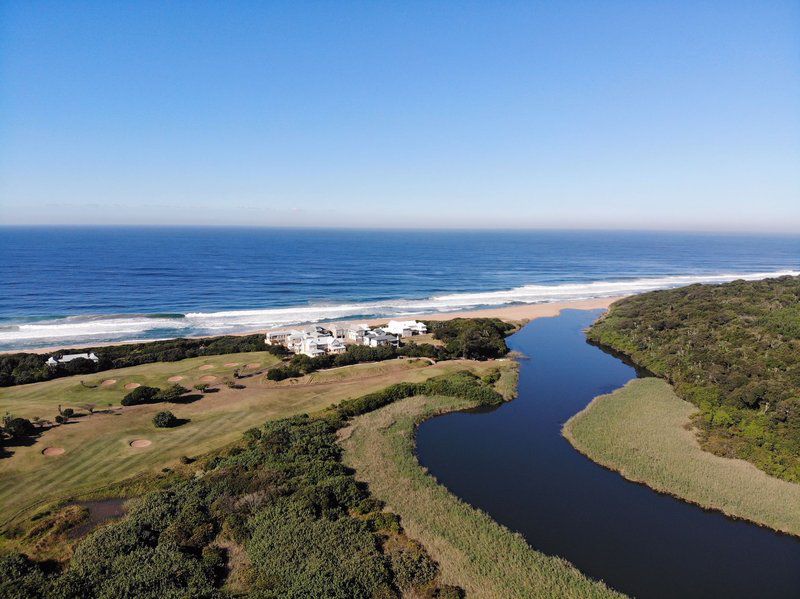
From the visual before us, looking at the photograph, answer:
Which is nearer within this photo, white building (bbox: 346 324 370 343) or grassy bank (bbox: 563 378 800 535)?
grassy bank (bbox: 563 378 800 535)

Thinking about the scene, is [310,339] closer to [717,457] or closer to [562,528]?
[562,528]

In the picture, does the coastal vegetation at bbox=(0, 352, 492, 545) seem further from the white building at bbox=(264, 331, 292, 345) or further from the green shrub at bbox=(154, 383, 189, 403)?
the white building at bbox=(264, 331, 292, 345)

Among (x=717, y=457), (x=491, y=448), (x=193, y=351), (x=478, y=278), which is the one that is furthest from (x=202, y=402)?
(x=478, y=278)

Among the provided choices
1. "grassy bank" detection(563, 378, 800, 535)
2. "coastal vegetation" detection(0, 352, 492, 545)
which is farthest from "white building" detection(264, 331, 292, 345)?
"grassy bank" detection(563, 378, 800, 535)

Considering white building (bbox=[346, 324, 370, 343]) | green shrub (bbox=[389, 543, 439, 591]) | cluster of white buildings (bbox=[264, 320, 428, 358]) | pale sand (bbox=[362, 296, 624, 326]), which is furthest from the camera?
pale sand (bbox=[362, 296, 624, 326])

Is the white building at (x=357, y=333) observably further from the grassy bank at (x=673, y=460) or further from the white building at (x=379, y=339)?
the grassy bank at (x=673, y=460)
